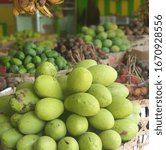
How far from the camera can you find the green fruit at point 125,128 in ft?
4.72

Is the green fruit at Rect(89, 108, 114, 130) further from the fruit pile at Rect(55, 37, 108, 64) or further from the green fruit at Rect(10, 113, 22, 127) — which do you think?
the fruit pile at Rect(55, 37, 108, 64)

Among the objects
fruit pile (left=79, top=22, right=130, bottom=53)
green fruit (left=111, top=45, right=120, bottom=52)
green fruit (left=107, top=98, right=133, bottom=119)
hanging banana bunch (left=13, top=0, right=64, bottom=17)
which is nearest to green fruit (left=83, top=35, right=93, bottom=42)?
fruit pile (left=79, top=22, right=130, bottom=53)

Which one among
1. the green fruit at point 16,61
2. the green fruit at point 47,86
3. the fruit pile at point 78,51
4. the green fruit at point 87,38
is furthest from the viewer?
the green fruit at point 87,38

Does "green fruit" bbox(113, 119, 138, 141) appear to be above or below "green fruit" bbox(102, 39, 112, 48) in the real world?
below

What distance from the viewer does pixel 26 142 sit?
132cm

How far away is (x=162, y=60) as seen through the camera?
1.28 meters

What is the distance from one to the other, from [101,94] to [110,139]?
0.59 ft

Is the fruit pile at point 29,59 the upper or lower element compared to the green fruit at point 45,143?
upper

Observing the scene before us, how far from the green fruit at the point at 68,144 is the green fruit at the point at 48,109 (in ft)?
0.35

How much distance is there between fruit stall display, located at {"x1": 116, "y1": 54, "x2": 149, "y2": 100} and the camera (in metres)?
2.30

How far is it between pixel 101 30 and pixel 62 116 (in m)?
2.82

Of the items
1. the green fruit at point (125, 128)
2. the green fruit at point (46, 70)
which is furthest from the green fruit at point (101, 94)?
the green fruit at point (46, 70)

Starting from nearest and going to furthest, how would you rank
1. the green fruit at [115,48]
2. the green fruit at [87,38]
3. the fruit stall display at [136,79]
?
the fruit stall display at [136,79], the green fruit at [115,48], the green fruit at [87,38]

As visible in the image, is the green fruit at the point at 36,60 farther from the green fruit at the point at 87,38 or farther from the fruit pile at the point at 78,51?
the green fruit at the point at 87,38
